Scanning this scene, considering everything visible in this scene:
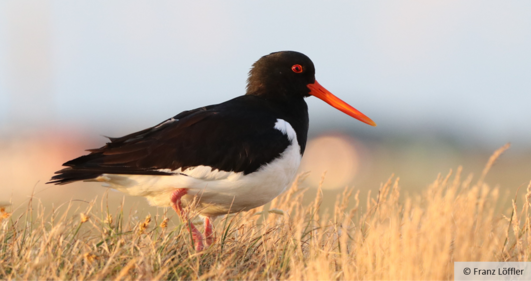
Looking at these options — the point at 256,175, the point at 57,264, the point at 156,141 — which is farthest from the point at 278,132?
the point at 57,264

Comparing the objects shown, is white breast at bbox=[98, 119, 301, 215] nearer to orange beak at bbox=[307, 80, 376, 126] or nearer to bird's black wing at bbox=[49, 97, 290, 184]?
bird's black wing at bbox=[49, 97, 290, 184]

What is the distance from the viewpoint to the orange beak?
631cm

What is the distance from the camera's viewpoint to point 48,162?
26750mm

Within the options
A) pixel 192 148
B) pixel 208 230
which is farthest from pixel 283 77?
pixel 208 230

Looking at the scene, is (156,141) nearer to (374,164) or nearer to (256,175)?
(256,175)

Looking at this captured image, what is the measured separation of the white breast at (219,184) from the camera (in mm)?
4898

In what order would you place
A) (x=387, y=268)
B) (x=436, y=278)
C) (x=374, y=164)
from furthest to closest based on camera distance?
(x=374, y=164), (x=387, y=268), (x=436, y=278)

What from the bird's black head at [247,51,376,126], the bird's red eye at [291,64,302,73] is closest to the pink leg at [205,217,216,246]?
the bird's black head at [247,51,376,126]

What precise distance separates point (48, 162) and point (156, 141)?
77.6 feet

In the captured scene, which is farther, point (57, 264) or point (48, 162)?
point (48, 162)

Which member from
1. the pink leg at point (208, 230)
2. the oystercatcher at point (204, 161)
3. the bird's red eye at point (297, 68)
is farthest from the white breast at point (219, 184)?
the bird's red eye at point (297, 68)

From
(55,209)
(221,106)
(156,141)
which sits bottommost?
(55,209)

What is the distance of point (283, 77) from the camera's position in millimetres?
6000

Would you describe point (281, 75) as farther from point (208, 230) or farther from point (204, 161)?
point (208, 230)
